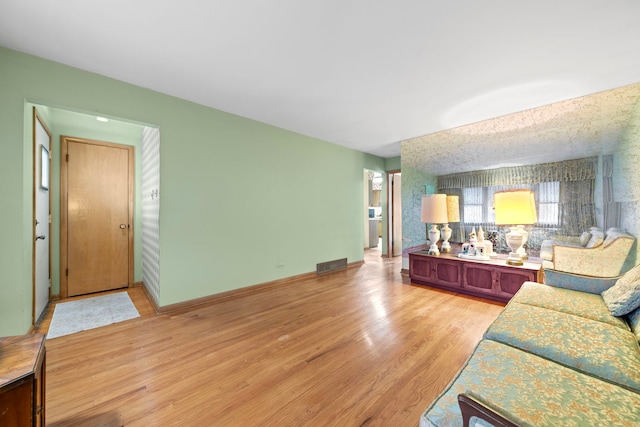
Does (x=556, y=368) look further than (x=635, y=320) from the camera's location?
No

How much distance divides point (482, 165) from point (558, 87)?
1.17 metres

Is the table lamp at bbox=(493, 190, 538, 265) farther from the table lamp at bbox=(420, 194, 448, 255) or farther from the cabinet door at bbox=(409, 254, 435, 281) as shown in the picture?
the cabinet door at bbox=(409, 254, 435, 281)

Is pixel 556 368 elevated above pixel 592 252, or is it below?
below

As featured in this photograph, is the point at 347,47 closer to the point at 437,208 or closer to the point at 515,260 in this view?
the point at 437,208

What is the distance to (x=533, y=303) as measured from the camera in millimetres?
1950

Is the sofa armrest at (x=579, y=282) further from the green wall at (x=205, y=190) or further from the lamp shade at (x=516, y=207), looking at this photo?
the green wall at (x=205, y=190)

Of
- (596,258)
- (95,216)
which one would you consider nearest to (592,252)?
(596,258)

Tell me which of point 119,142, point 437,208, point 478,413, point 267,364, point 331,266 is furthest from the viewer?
point 331,266

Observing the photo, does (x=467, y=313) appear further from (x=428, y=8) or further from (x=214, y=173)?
(x=214, y=173)

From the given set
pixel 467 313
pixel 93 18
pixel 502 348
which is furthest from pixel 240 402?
pixel 93 18

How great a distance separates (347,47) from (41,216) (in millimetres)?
3858

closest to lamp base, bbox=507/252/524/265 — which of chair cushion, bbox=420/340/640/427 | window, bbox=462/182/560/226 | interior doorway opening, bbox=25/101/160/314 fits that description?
window, bbox=462/182/560/226

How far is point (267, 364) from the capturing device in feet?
6.26

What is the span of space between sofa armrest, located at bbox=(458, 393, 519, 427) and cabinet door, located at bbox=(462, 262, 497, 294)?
3.01 meters
